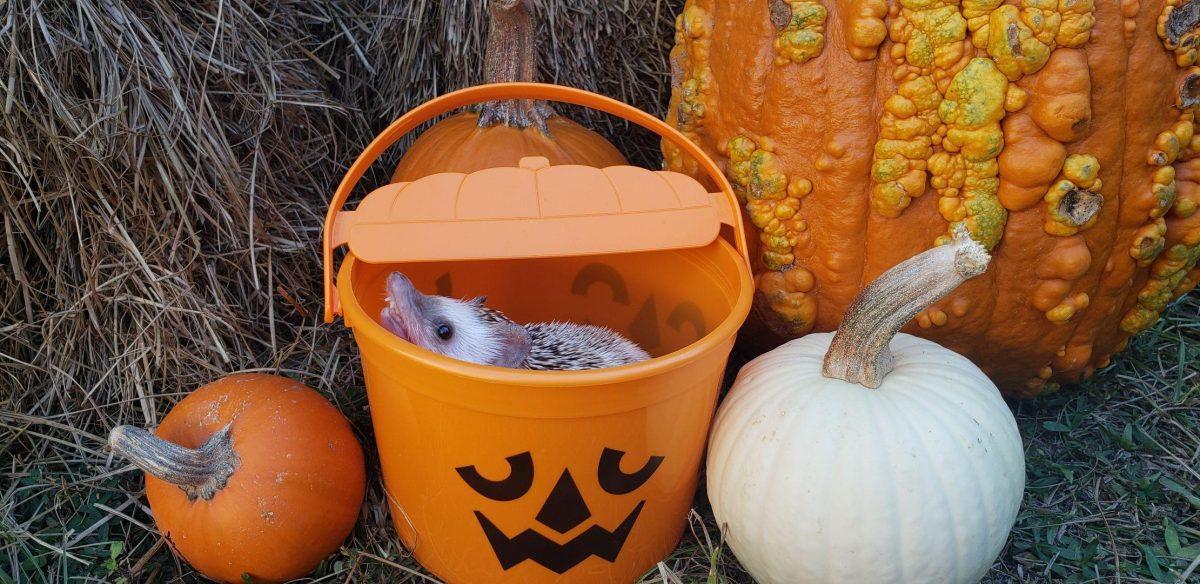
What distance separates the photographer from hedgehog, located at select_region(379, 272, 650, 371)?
1.72m

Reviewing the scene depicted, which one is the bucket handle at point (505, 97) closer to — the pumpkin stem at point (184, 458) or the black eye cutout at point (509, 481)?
the pumpkin stem at point (184, 458)

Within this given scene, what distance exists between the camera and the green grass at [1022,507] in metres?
1.78

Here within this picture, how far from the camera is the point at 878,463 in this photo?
1.53 metres

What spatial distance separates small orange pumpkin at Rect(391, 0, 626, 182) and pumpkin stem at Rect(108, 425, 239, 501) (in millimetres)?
886

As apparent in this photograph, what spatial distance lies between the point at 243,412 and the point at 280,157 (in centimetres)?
83

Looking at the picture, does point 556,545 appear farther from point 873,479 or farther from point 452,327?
point 873,479

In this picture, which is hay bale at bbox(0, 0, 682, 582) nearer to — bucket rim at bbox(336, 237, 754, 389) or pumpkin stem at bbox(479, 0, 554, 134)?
pumpkin stem at bbox(479, 0, 554, 134)

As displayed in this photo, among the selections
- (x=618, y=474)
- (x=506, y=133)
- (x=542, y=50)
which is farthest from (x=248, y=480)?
(x=542, y=50)

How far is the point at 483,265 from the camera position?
2207mm

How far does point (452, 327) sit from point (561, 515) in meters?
0.46

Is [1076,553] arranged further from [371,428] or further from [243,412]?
[243,412]

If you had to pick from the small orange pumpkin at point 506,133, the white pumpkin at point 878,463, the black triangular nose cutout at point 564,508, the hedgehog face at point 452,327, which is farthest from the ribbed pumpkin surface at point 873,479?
the small orange pumpkin at point 506,133

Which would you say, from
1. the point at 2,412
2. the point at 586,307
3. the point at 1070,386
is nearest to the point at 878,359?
the point at 586,307

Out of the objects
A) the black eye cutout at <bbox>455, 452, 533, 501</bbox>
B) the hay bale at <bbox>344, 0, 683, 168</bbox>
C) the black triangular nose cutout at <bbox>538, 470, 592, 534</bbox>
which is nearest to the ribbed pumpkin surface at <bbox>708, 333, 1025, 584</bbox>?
the black triangular nose cutout at <bbox>538, 470, 592, 534</bbox>
